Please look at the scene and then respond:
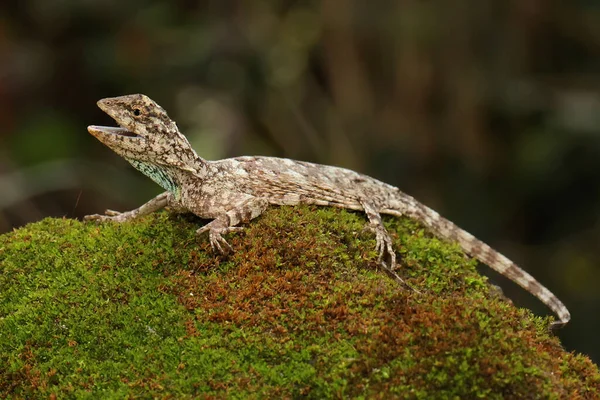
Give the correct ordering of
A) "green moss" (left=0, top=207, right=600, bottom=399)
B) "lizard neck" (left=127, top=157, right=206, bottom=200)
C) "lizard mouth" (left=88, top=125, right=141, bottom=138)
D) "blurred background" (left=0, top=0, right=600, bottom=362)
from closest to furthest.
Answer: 1. "green moss" (left=0, top=207, right=600, bottom=399)
2. "lizard mouth" (left=88, top=125, right=141, bottom=138)
3. "lizard neck" (left=127, top=157, right=206, bottom=200)
4. "blurred background" (left=0, top=0, right=600, bottom=362)

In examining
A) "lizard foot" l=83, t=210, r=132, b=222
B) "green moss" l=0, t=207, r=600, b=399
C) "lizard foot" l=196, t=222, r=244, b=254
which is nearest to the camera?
"green moss" l=0, t=207, r=600, b=399

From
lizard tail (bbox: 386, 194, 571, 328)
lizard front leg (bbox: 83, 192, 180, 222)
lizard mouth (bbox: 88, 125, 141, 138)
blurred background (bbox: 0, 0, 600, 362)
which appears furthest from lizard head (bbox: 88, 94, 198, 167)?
blurred background (bbox: 0, 0, 600, 362)

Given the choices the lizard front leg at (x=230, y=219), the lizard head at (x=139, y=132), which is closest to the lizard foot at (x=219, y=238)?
the lizard front leg at (x=230, y=219)

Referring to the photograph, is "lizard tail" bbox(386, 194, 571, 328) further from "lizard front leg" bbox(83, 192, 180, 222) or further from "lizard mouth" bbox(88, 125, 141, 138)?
"lizard mouth" bbox(88, 125, 141, 138)

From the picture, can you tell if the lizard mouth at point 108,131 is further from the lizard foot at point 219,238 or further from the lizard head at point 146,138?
the lizard foot at point 219,238

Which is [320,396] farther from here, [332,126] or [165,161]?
[332,126]

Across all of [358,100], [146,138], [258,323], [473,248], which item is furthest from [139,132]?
[358,100]

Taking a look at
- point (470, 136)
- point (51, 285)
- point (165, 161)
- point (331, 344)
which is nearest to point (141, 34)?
point (470, 136)

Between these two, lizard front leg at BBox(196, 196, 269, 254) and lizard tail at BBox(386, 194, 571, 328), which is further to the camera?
lizard tail at BBox(386, 194, 571, 328)
